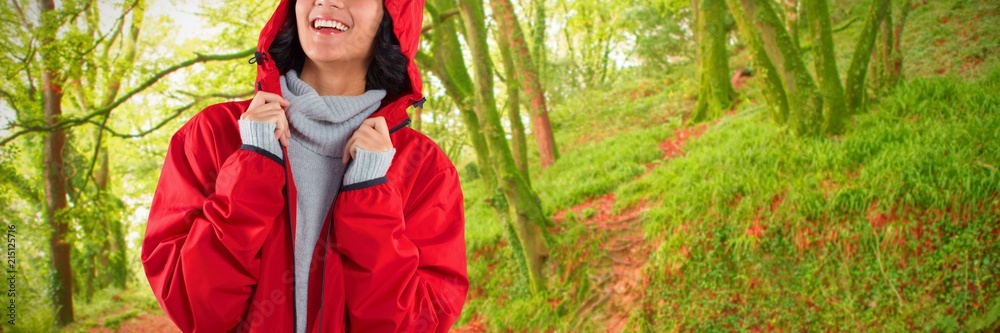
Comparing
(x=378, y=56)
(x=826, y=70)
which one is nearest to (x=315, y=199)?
(x=378, y=56)

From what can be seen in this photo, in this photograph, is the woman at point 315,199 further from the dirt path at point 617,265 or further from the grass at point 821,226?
the dirt path at point 617,265

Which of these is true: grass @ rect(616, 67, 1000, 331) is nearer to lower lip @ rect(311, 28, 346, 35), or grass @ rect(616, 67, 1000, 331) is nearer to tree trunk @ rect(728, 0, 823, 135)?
tree trunk @ rect(728, 0, 823, 135)

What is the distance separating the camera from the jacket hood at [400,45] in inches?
64.4

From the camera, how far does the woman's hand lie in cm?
152

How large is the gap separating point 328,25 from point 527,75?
9.56 m

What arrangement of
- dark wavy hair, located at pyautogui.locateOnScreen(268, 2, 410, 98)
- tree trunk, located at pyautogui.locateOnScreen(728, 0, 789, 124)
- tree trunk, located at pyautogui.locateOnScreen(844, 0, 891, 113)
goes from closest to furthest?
dark wavy hair, located at pyautogui.locateOnScreen(268, 2, 410, 98) → tree trunk, located at pyautogui.locateOnScreen(844, 0, 891, 113) → tree trunk, located at pyautogui.locateOnScreen(728, 0, 789, 124)

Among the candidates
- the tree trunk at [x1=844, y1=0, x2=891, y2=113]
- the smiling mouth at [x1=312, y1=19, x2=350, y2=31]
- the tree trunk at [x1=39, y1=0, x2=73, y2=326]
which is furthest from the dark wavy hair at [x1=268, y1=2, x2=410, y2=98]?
the tree trunk at [x1=39, y1=0, x2=73, y2=326]

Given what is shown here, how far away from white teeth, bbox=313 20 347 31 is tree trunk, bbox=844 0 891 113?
6705 mm

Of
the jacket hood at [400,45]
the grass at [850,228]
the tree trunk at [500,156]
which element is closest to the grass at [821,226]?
the grass at [850,228]

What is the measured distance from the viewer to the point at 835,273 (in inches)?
212

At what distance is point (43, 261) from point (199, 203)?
32.1 ft

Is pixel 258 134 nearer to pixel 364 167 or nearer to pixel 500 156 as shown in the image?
pixel 364 167

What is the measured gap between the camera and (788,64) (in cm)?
669

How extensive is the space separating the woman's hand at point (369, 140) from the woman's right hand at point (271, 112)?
0.15 metres
